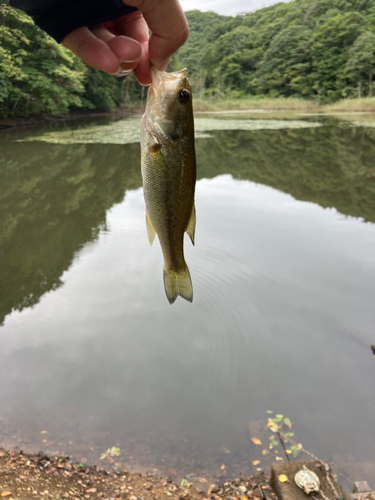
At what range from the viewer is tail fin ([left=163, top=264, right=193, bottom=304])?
1.72m

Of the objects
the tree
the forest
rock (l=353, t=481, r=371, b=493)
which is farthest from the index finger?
the tree

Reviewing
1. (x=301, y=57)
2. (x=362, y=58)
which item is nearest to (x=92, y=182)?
(x=362, y=58)

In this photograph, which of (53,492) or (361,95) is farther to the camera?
(361,95)

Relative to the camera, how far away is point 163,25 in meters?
1.26

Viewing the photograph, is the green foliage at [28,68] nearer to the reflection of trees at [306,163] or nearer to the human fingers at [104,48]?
the reflection of trees at [306,163]

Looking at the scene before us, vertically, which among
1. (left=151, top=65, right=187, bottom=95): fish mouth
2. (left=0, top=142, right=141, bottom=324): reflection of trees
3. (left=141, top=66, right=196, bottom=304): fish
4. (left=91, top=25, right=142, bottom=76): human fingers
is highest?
(left=91, top=25, right=142, bottom=76): human fingers

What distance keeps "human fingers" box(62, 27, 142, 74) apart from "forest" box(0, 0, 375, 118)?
2199cm

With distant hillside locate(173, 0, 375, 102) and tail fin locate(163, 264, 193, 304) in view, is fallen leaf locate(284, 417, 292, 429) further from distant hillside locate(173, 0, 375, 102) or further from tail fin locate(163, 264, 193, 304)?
distant hillside locate(173, 0, 375, 102)

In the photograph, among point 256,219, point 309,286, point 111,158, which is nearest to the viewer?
point 309,286

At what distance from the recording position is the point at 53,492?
2.64 m

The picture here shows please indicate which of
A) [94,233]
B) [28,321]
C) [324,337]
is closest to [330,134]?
[94,233]

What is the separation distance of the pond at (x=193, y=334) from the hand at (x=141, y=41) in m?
3.01

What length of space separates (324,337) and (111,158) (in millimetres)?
11516

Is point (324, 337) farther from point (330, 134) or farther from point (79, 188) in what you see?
Result: point (330, 134)
